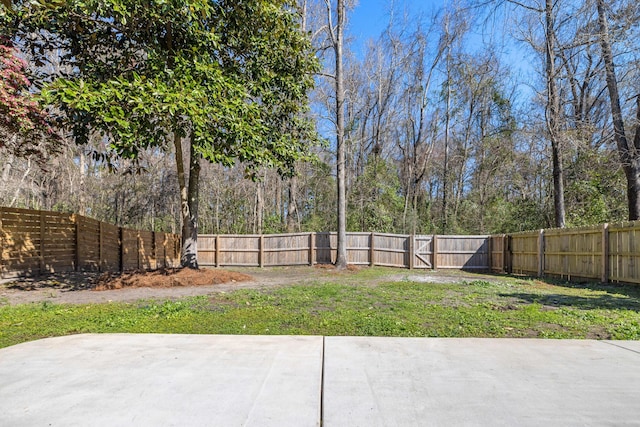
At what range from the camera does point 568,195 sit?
771 inches

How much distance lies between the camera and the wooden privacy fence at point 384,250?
18.2 meters

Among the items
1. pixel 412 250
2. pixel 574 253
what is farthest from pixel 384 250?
pixel 574 253

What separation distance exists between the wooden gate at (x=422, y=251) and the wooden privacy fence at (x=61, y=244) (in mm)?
12138

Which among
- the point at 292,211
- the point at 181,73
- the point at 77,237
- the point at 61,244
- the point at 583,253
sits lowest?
the point at 583,253

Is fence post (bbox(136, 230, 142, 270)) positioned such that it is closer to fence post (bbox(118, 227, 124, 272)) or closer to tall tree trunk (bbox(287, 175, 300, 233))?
fence post (bbox(118, 227, 124, 272))

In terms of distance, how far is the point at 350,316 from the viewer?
594cm

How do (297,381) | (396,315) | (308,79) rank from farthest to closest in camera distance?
(308,79), (396,315), (297,381)

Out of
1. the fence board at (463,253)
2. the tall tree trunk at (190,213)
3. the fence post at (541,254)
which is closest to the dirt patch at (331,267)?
the fence board at (463,253)

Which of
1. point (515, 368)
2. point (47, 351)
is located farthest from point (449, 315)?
point (47, 351)

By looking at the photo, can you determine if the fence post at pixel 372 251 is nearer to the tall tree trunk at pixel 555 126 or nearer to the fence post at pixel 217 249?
the fence post at pixel 217 249

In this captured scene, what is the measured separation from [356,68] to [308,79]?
55.6 ft

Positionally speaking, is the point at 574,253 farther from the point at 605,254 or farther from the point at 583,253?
the point at 605,254

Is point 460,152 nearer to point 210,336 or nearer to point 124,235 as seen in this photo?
point 124,235

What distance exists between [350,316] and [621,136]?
42.2ft
